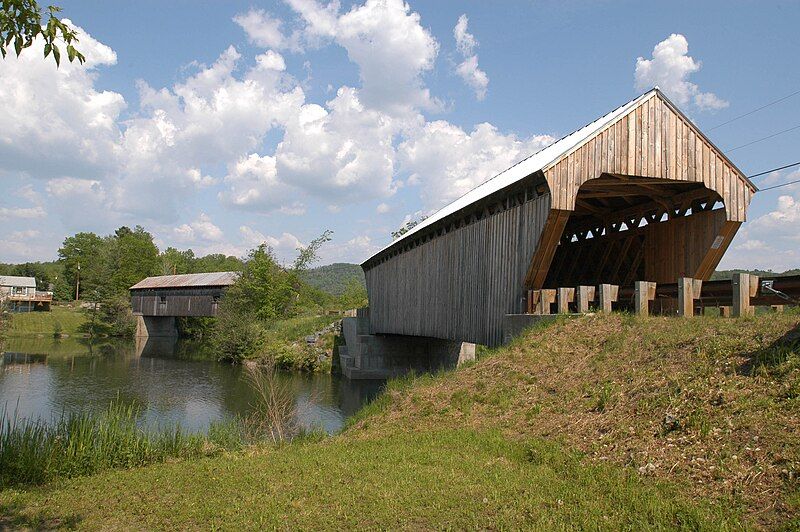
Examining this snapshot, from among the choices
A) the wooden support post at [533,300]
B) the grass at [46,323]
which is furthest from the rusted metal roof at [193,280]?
the wooden support post at [533,300]

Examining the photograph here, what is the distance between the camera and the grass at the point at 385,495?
4691 mm

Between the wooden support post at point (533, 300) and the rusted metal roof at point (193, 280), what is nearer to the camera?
the wooden support post at point (533, 300)

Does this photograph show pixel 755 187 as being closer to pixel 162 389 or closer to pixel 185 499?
pixel 185 499

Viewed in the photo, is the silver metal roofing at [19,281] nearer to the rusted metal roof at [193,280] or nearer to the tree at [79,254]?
the tree at [79,254]

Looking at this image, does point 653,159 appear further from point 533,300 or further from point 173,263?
point 173,263

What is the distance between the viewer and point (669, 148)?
12.6m

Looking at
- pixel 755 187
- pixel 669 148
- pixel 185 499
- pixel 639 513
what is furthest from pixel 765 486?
pixel 755 187

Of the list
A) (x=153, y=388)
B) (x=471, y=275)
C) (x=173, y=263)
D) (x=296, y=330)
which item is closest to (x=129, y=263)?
(x=173, y=263)

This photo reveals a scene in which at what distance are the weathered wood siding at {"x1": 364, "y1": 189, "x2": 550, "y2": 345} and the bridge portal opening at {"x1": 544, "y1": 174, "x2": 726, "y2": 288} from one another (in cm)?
199

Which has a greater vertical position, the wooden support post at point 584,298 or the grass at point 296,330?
the wooden support post at point 584,298

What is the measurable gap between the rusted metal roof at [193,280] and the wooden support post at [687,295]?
37098 mm

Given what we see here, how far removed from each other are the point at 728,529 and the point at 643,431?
6.53ft

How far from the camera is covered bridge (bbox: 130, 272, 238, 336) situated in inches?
1762

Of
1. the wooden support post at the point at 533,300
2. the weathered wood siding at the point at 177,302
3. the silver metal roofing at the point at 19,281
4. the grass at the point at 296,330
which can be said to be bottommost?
the grass at the point at 296,330
